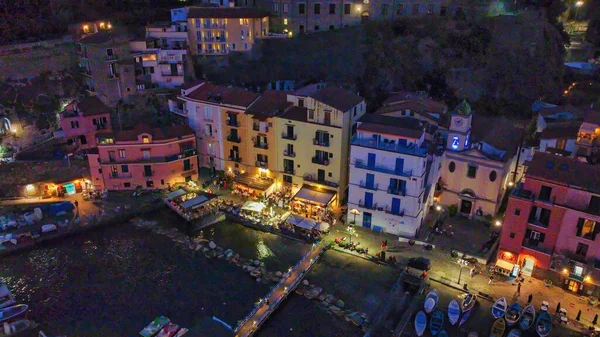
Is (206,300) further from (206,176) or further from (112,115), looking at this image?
(112,115)

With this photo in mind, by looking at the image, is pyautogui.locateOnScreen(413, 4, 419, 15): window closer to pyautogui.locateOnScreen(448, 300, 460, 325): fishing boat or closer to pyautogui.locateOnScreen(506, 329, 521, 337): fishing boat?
pyautogui.locateOnScreen(448, 300, 460, 325): fishing boat

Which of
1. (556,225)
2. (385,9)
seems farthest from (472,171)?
(385,9)

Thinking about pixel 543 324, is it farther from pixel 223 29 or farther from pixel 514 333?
pixel 223 29

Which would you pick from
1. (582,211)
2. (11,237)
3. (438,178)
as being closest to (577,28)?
(438,178)

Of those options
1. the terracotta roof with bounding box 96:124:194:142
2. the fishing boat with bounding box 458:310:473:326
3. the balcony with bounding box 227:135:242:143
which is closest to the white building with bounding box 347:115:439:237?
the fishing boat with bounding box 458:310:473:326

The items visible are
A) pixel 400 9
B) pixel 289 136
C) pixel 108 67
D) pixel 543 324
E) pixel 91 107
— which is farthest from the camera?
pixel 400 9

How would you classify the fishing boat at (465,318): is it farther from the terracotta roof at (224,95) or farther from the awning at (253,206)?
the terracotta roof at (224,95)
